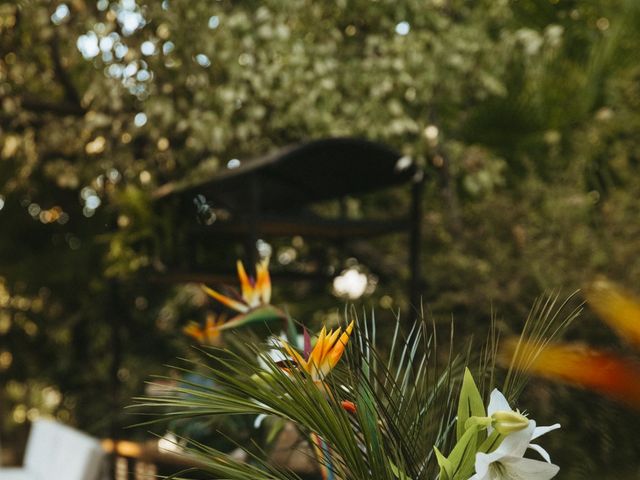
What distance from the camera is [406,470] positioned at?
5.20 ft

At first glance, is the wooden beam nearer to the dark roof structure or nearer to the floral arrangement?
the dark roof structure

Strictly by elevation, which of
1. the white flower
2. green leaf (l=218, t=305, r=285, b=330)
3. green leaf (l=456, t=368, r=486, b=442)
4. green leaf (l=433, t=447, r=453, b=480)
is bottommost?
green leaf (l=218, t=305, r=285, b=330)

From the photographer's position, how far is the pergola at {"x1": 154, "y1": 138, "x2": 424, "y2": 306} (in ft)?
14.7

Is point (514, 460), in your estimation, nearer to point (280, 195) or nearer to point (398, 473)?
point (398, 473)

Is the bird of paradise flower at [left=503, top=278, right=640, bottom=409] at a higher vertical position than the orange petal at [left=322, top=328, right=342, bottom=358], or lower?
higher

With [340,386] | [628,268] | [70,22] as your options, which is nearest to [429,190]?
[628,268]

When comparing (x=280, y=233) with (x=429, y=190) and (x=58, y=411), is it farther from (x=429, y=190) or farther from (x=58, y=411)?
(x=58, y=411)

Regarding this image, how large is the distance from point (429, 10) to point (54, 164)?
3.03m

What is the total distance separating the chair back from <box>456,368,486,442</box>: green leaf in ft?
11.3

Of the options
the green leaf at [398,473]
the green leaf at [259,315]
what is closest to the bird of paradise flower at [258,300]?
the green leaf at [259,315]

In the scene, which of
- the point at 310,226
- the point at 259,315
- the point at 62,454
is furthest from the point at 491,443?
the point at 62,454

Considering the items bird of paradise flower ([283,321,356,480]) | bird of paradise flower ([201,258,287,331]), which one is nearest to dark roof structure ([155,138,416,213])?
bird of paradise flower ([201,258,287,331])

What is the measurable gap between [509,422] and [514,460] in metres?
0.08

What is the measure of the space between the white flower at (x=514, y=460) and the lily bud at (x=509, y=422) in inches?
1.1
